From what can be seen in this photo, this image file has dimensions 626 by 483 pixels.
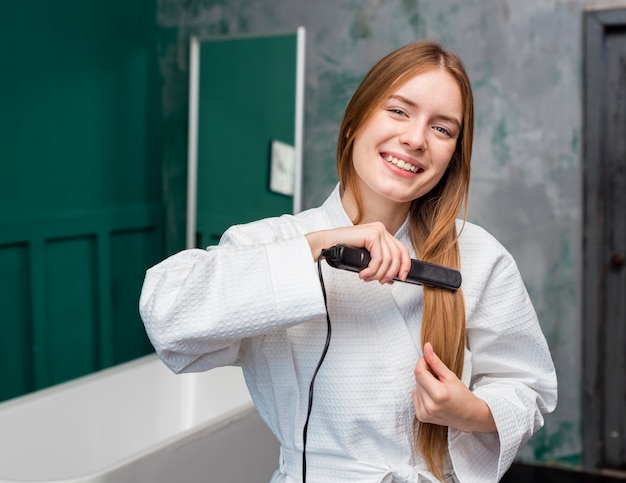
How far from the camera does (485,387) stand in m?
1.17

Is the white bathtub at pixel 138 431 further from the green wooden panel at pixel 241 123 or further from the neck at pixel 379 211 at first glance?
the neck at pixel 379 211

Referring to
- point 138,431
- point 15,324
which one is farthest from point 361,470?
point 15,324

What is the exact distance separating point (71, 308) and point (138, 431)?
2.35 feet

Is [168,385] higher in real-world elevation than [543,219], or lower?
lower

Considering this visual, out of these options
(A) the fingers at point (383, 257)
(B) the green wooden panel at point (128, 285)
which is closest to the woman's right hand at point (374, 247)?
(A) the fingers at point (383, 257)

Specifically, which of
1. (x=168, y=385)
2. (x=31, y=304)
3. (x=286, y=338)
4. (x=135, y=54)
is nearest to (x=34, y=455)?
(x=168, y=385)

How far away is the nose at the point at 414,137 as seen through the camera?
3.56 feet

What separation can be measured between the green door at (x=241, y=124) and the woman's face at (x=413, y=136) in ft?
6.99

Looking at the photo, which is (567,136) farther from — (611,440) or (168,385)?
(168,385)

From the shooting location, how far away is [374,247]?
1.00 meters

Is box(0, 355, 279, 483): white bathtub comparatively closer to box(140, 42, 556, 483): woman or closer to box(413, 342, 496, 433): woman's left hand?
box(140, 42, 556, 483): woman

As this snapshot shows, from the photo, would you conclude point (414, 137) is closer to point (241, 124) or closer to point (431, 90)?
point (431, 90)

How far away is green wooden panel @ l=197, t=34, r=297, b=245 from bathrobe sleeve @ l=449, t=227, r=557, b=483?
215 cm

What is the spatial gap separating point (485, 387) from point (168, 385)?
6.10 ft
